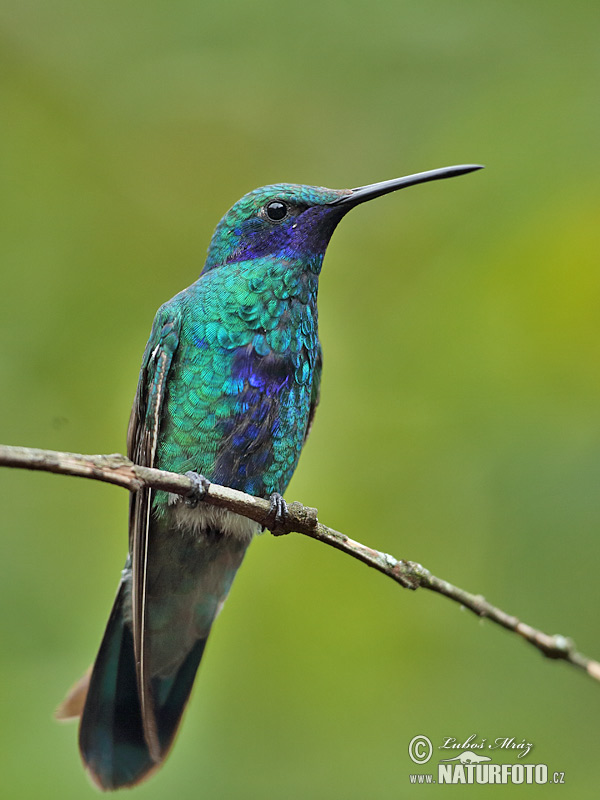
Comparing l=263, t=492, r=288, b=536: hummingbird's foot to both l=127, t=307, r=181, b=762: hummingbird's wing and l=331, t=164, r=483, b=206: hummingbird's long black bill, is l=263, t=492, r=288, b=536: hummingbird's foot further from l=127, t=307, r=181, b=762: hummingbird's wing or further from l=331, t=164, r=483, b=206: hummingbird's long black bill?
l=331, t=164, r=483, b=206: hummingbird's long black bill

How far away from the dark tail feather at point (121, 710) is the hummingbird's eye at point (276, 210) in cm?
195

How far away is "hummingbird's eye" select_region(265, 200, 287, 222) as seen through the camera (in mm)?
4027

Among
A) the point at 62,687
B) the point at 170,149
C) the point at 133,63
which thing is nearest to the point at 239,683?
the point at 62,687

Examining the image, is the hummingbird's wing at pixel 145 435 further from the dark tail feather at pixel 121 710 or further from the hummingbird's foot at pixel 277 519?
Result: the hummingbird's foot at pixel 277 519

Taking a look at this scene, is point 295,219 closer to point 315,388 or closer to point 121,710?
point 315,388

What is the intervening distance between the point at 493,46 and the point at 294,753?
4.94m

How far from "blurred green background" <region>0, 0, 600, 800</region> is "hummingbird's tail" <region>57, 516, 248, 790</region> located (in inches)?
8.8

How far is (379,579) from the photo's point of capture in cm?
503

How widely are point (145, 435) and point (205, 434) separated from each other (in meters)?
0.31

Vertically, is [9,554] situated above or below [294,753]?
above

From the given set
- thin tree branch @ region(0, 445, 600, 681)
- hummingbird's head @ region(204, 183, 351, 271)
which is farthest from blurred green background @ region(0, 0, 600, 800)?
thin tree branch @ region(0, 445, 600, 681)

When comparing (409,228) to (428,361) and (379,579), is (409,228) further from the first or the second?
(379,579)

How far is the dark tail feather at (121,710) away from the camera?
4141 millimetres

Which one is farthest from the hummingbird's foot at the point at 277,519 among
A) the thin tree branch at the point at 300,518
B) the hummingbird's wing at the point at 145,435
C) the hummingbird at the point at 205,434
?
the hummingbird's wing at the point at 145,435
